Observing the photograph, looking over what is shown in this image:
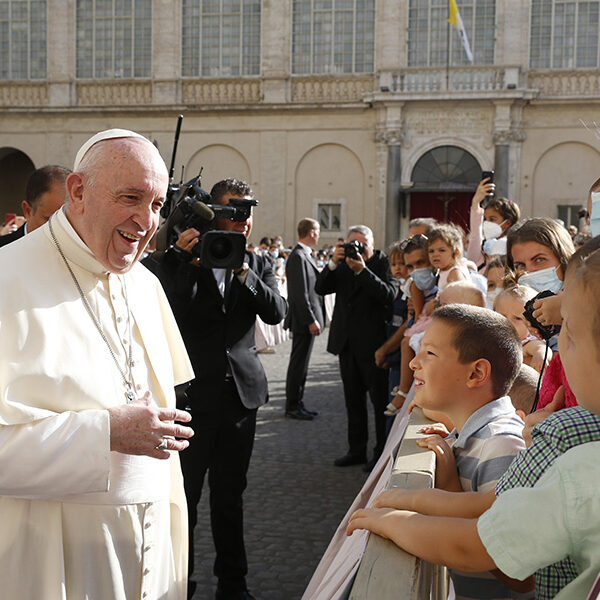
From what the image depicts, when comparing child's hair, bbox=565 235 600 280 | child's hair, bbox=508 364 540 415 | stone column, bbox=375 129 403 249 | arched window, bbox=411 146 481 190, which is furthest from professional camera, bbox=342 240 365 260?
arched window, bbox=411 146 481 190

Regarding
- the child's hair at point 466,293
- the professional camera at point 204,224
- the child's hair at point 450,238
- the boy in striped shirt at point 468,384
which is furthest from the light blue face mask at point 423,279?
the boy in striped shirt at point 468,384

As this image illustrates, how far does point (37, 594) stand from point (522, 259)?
2.80 meters

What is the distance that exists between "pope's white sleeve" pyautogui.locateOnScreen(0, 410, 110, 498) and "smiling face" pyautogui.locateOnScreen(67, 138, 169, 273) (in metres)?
0.59

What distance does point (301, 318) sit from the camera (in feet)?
29.5

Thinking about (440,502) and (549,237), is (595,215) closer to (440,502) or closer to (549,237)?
(549,237)

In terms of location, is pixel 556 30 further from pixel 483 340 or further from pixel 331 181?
pixel 483 340

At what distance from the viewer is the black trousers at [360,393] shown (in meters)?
7.04

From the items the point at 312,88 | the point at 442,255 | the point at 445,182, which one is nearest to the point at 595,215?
the point at 442,255

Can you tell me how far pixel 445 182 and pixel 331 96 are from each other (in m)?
5.03

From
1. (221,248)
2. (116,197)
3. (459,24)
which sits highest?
(459,24)

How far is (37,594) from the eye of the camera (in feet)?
7.25

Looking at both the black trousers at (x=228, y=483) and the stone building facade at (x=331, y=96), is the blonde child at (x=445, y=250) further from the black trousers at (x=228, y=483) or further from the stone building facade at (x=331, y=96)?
the stone building facade at (x=331, y=96)

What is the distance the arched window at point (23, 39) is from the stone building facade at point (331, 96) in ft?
0.19

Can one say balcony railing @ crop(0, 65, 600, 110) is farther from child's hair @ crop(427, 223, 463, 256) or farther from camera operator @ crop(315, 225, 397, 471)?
child's hair @ crop(427, 223, 463, 256)
